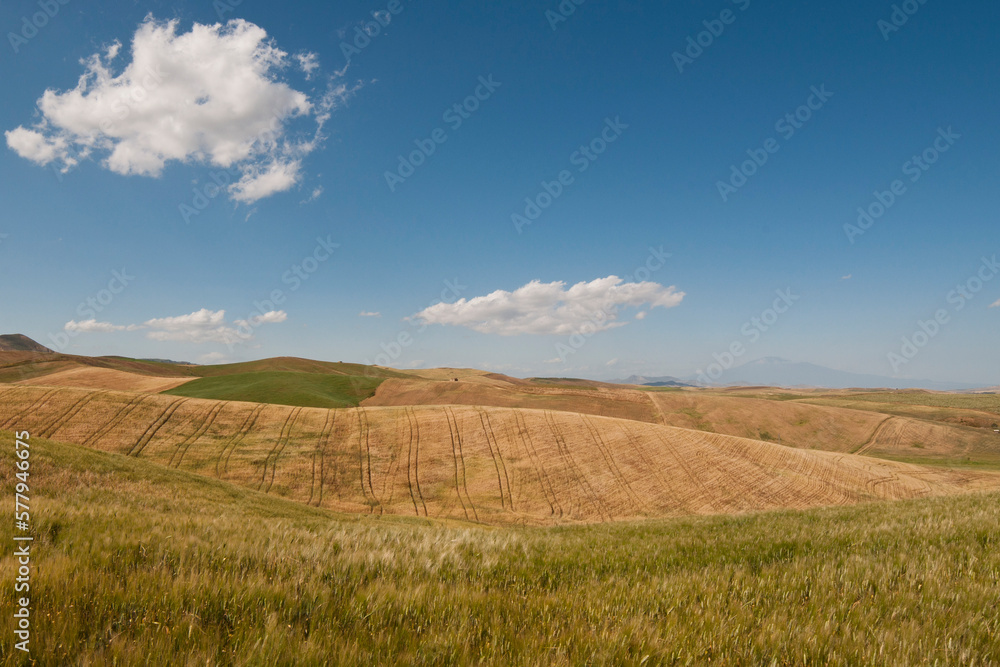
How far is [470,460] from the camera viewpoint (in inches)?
1773

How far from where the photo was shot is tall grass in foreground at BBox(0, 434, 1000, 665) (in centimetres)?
257

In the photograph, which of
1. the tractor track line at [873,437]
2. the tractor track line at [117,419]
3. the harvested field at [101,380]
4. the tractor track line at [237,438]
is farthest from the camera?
the harvested field at [101,380]

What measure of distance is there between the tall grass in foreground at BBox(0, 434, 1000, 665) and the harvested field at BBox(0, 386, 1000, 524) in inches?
1311

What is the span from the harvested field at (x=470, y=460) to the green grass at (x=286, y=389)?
22.4 m

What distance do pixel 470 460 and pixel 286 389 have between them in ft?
176

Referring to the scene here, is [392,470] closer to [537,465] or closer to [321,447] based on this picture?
[321,447]

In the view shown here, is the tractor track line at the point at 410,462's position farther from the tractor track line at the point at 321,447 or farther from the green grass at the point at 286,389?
the green grass at the point at 286,389

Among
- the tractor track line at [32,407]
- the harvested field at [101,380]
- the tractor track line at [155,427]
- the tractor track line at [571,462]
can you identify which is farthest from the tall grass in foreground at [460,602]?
the harvested field at [101,380]

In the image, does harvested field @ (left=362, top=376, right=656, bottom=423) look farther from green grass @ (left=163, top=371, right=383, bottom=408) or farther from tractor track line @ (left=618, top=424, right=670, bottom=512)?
tractor track line @ (left=618, top=424, right=670, bottom=512)

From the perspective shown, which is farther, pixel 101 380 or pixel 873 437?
pixel 101 380

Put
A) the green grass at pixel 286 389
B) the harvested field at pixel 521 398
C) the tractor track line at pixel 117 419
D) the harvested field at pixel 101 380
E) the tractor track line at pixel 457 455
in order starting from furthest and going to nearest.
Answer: the harvested field at pixel 521 398 < the harvested field at pixel 101 380 < the green grass at pixel 286 389 < the tractor track line at pixel 117 419 < the tractor track line at pixel 457 455

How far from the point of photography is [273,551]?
4.46m

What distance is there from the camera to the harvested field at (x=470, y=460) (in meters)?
38.8

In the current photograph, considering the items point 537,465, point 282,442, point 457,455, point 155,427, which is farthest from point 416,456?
Answer: point 155,427
